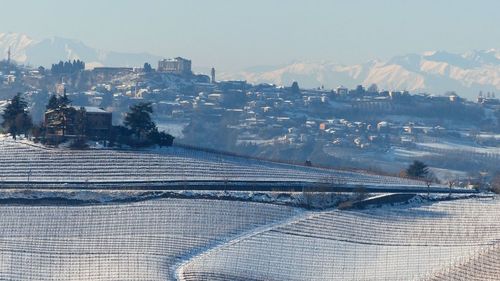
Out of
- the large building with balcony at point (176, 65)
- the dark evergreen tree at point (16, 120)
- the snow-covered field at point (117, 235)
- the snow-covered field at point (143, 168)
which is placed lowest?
the snow-covered field at point (117, 235)

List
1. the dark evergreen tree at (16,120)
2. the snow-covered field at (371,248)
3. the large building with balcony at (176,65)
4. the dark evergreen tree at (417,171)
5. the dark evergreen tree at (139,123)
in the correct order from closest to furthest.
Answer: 1. the snow-covered field at (371,248)
2. the dark evergreen tree at (139,123)
3. the dark evergreen tree at (16,120)
4. the dark evergreen tree at (417,171)
5. the large building with balcony at (176,65)

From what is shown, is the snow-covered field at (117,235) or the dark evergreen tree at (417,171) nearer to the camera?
the snow-covered field at (117,235)

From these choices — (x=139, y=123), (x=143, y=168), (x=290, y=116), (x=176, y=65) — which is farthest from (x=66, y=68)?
(x=143, y=168)

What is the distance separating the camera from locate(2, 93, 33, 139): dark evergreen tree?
7819cm

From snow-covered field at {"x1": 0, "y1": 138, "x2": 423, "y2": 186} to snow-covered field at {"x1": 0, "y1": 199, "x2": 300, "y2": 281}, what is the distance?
204 inches

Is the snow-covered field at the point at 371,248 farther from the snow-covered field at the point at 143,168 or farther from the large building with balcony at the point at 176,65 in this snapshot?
the large building with balcony at the point at 176,65

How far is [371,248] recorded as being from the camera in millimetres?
61125

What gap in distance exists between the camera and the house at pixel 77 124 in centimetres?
7631

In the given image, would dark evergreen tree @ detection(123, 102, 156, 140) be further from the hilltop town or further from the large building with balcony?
the large building with balcony

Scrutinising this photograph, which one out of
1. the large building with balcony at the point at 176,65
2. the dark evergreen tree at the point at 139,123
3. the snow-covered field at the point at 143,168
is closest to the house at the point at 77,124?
the dark evergreen tree at the point at 139,123

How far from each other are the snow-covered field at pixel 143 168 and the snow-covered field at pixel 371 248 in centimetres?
714

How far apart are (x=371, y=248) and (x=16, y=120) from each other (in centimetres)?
2494

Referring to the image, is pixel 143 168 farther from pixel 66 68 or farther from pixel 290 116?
pixel 66 68

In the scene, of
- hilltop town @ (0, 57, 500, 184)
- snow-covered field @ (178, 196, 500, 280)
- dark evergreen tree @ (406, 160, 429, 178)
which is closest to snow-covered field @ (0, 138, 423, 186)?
dark evergreen tree @ (406, 160, 429, 178)
